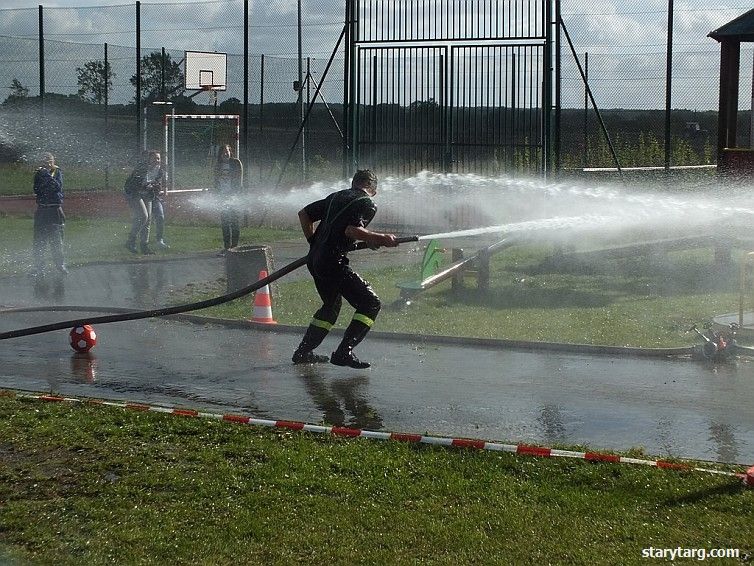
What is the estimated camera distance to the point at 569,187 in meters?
17.5

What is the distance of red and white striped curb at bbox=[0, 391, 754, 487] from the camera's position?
21.5 ft

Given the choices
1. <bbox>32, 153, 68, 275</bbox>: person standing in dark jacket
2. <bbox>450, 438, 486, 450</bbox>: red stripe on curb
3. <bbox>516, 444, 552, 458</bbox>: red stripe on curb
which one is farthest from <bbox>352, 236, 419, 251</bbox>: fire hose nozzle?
<bbox>32, 153, 68, 275</bbox>: person standing in dark jacket

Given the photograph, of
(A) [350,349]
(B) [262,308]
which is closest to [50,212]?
(B) [262,308]

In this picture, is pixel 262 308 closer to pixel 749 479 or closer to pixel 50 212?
pixel 50 212

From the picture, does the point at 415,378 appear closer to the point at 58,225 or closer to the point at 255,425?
the point at 255,425

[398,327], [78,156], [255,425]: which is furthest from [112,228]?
[255,425]

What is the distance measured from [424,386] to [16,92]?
20112 mm

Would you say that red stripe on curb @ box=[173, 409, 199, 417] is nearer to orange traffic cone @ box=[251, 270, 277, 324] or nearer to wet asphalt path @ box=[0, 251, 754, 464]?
wet asphalt path @ box=[0, 251, 754, 464]

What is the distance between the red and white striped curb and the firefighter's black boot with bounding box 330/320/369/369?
1857 mm

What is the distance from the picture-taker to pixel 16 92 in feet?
86.5

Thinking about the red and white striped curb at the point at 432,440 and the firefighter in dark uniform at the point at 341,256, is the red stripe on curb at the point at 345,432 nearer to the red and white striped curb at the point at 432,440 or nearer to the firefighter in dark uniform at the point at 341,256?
the red and white striped curb at the point at 432,440

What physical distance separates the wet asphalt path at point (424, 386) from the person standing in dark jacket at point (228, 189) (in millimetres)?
7267

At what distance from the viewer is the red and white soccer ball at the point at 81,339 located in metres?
10.8

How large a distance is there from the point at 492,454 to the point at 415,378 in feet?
9.12
